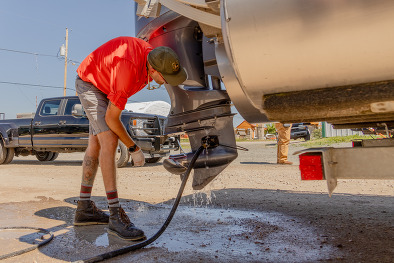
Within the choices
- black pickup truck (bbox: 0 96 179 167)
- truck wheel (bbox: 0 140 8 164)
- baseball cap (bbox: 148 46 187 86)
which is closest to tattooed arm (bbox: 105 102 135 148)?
baseball cap (bbox: 148 46 187 86)

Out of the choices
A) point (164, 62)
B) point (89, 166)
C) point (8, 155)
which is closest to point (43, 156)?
point (8, 155)

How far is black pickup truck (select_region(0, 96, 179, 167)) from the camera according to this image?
27.2 feet

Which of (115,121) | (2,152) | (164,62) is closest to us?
(164,62)

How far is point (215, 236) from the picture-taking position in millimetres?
2475

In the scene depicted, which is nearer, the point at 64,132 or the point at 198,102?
the point at 198,102

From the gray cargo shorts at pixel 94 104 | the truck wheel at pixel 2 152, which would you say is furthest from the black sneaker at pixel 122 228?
the truck wheel at pixel 2 152

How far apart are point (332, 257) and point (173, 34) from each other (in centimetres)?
197

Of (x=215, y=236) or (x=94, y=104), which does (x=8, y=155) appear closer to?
(x=94, y=104)

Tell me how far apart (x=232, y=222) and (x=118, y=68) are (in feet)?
5.11

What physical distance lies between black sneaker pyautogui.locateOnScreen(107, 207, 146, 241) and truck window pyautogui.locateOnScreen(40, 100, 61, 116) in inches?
301

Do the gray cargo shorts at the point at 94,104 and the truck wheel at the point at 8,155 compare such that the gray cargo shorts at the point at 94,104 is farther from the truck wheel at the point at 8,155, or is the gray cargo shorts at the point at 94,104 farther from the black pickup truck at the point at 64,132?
the truck wheel at the point at 8,155

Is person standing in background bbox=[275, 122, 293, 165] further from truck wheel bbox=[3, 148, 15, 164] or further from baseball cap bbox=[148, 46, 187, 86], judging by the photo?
truck wheel bbox=[3, 148, 15, 164]

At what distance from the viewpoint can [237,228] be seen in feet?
8.79

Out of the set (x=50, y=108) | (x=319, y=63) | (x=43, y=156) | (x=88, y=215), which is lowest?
(x=88, y=215)
